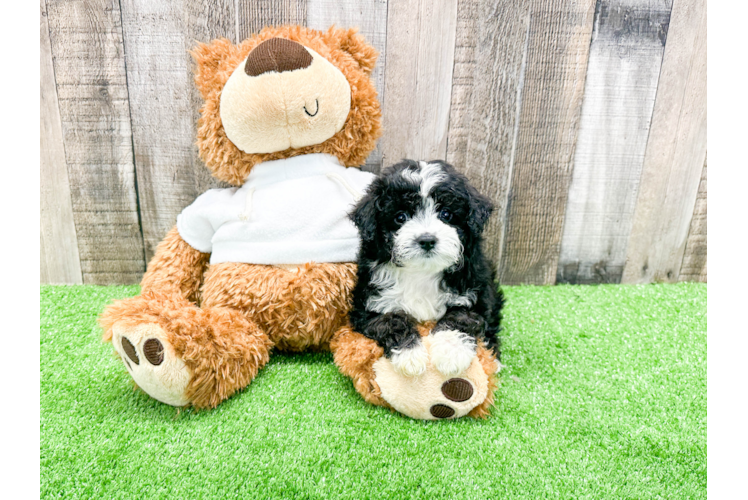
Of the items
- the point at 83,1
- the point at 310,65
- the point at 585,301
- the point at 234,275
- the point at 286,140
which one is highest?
the point at 83,1

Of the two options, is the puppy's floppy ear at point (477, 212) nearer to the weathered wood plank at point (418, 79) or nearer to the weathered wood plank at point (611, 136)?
the weathered wood plank at point (418, 79)

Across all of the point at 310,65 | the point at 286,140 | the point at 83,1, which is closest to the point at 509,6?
the point at 310,65

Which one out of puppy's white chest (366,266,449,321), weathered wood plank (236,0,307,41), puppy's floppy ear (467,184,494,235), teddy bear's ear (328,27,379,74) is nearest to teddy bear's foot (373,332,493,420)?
puppy's white chest (366,266,449,321)

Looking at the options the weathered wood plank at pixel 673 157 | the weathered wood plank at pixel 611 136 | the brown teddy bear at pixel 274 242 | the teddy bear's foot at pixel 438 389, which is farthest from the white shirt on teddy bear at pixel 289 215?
the weathered wood plank at pixel 673 157

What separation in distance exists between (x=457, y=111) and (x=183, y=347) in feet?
5.48

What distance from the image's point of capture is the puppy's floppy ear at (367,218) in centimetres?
158

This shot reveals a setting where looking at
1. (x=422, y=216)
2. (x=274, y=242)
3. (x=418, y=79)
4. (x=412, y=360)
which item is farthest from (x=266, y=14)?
(x=412, y=360)

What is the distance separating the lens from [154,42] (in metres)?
2.19

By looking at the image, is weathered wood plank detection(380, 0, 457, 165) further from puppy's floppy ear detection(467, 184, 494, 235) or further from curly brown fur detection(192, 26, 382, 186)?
puppy's floppy ear detection(467, 184, 494, 235)

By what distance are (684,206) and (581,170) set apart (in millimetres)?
661

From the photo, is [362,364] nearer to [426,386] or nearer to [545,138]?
[426,386]

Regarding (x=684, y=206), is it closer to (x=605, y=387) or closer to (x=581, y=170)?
(x=581, y=170)

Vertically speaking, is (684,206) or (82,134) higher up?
(82,134)

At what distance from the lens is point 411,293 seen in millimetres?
1665
